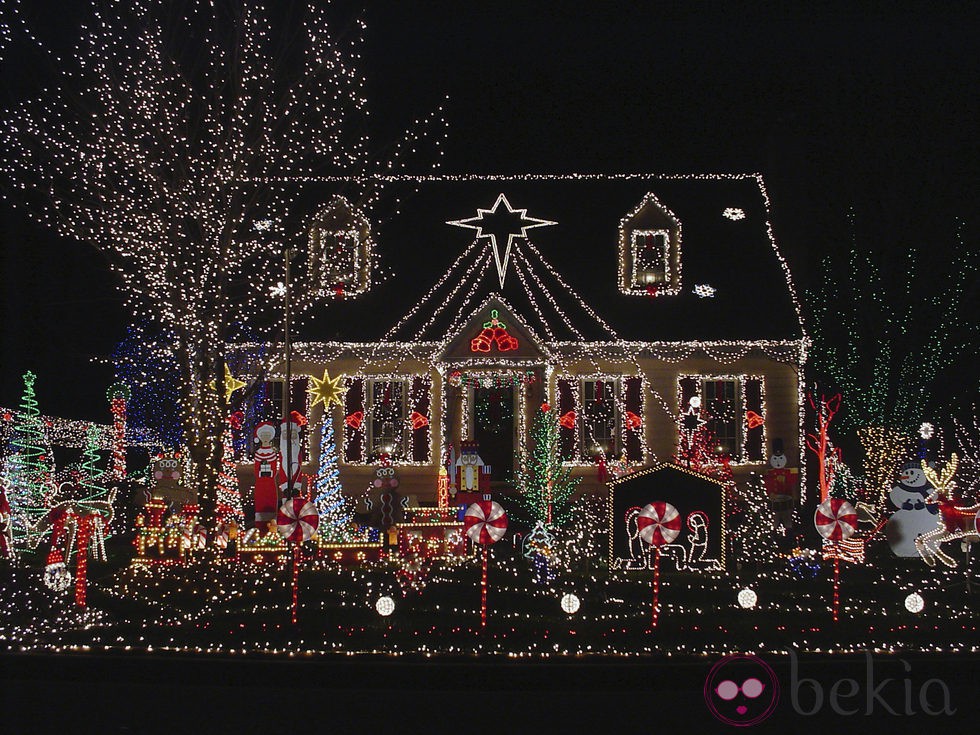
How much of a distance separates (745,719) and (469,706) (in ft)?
6.75

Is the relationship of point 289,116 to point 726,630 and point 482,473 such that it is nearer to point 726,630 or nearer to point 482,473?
point 482,473

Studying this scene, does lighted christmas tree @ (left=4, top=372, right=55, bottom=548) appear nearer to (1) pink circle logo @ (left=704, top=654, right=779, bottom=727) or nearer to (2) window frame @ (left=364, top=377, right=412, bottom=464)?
(2) window frame @ (left=364, top=377, right=412, bottom=464)

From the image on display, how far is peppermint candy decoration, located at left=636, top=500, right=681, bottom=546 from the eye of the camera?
9719mm

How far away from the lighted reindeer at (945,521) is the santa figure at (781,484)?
4810 millimetres

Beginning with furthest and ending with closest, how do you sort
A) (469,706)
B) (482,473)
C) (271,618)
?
(482,473) → (271,618) → (469,706)

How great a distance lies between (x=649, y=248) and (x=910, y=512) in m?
8.71

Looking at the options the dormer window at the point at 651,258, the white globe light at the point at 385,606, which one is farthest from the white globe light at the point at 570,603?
the dormer window at the point at 651,258

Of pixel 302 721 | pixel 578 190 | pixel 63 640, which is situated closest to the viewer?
pixel 302 721

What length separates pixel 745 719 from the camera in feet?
22.0

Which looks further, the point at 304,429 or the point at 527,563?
the point at 304,429

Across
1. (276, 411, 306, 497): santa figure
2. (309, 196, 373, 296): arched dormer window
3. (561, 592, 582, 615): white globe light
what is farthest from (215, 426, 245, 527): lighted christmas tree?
(561, 592, 582, 615): white globe light

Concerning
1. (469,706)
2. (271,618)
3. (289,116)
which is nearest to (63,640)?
(271,618)

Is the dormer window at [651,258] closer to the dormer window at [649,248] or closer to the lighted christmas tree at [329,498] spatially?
the dormer window at [649,248]

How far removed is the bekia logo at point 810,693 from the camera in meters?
6.92
